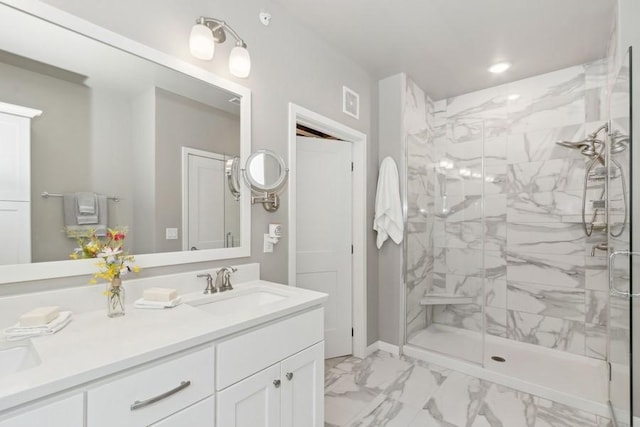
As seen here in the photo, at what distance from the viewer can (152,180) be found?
4.59 ft

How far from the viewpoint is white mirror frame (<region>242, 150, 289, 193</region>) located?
5.76 feet

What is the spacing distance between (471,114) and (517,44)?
97 centimetres

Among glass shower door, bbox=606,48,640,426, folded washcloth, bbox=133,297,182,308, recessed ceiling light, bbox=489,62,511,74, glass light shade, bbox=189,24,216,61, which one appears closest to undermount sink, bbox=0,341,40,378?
folded washcloth, bbox=133,297,182,308

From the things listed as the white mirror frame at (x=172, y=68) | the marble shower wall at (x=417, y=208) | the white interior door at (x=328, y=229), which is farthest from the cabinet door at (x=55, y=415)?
the marble shower wall at (x=417, y=208)

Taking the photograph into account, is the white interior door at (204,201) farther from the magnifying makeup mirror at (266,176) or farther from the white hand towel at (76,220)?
the white hand towel at (76,220)

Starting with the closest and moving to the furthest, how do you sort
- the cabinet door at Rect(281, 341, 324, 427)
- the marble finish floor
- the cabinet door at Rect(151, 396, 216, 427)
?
the cabinet door at Rect(151, 396, 216, 427)
the cabinet door at Rect(281, 341, 324, 427)
the marble finish floor

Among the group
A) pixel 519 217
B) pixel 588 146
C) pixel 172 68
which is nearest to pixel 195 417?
pixel 172 68

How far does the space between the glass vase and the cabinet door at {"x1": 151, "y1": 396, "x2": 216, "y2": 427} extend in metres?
0.46

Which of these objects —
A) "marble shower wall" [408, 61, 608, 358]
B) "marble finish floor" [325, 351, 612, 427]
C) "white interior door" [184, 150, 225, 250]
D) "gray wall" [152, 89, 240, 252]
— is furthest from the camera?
"marble shower wall" [408, 61, 608, 358]

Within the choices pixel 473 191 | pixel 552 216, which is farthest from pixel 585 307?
pixel 473 191

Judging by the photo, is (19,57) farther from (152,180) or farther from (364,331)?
(364,331)

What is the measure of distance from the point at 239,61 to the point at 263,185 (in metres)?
0.69

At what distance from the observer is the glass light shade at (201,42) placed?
1.47m

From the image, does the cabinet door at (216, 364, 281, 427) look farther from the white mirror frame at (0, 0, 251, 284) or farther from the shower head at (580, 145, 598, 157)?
the shower head at (580, 145, 598, 157)
